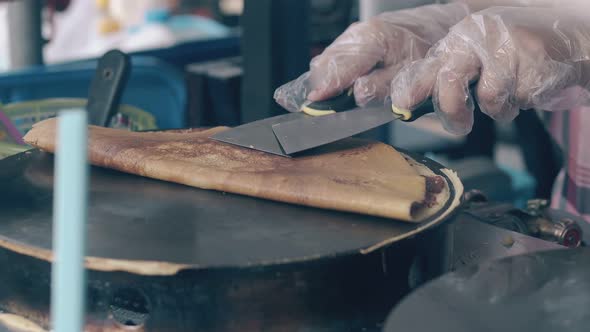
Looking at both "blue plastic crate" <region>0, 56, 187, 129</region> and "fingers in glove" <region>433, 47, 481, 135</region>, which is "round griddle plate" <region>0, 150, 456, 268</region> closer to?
"fingers in glove" <region>433, 47, 481, 135</region>

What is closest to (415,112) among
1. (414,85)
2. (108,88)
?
(414,85)

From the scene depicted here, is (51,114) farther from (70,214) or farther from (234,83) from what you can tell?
(70,214)

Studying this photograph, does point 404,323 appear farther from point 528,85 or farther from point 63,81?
point 63,81

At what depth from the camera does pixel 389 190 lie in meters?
0.95

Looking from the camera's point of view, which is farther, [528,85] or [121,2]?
[121,2]

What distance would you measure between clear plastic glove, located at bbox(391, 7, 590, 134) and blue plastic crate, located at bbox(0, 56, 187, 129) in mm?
980

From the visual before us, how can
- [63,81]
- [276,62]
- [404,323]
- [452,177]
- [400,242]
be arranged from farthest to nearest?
[63,81] < [276,62] < [452,177] < [400,242] < [404,323]

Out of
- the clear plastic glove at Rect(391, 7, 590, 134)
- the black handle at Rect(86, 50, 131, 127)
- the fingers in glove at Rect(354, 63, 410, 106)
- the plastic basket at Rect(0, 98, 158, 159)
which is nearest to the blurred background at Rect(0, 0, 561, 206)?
the plastic basket at Rect(0, 98, 158, 159)

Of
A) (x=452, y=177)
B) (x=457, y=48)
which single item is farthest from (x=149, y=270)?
(x=457, y=48)

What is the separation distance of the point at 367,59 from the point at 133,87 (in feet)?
2.92

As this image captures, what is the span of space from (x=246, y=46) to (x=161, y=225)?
102 cm

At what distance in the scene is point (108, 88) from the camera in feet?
4.87

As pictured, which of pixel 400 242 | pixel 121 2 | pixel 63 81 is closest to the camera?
pixel 400 242

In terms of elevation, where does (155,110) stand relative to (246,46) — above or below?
below
